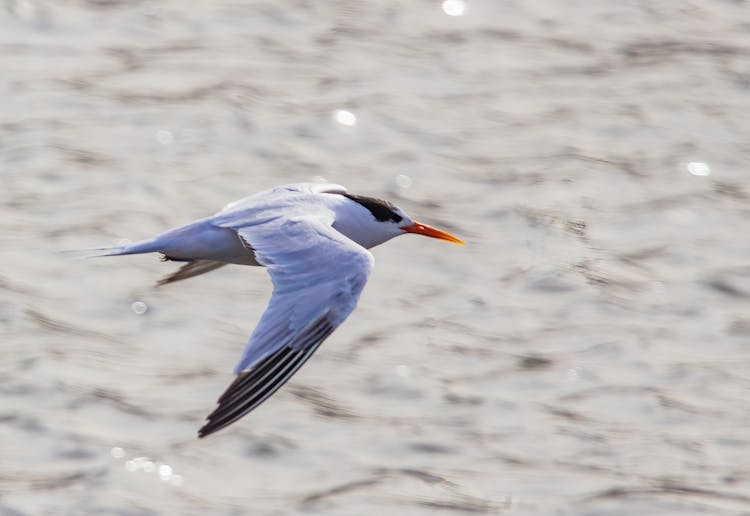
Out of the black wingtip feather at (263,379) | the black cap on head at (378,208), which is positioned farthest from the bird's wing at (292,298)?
the black cap on head at (378,208)

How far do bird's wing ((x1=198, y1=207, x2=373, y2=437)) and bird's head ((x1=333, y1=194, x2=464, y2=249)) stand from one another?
0.44m

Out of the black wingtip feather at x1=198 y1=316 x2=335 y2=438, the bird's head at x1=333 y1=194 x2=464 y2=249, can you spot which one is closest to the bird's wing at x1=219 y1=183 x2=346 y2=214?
the bird's head at x1=333 y1=194 x2=464 y2=249

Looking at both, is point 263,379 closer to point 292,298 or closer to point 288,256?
point 292,298

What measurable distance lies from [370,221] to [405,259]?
3170 millimetres

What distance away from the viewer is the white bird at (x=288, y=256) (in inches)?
276

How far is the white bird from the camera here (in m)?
7.00

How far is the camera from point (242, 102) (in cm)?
1418

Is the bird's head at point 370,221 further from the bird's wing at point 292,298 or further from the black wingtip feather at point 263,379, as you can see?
the black wingtip feather at point 263,379

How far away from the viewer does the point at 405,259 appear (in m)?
12.0

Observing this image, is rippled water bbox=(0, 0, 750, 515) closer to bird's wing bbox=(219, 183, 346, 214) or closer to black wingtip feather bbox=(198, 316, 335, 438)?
bird's wing bbox=(219, 183, 346, 214)

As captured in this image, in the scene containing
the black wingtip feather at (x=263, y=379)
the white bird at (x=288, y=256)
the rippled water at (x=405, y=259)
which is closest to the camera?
the black wingtip feather at (x=263, y=379)

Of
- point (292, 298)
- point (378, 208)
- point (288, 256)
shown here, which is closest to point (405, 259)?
point (378, 208)

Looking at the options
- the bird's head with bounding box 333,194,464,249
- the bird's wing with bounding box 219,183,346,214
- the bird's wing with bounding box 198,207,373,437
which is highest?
the bird's wing with bounding box 198,207,373,437

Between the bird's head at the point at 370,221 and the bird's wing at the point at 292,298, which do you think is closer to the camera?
the bird's wing at the point at 292,298
